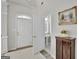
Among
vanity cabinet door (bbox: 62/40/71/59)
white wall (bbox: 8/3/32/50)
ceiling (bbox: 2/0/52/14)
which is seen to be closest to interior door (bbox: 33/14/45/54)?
ceiling (bbox: 2/0/52/14)

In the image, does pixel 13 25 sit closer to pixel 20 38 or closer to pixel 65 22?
pixel 20 38

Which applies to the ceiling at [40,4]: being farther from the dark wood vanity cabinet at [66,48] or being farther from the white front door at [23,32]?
the dark wood vanity cabinet at [66,48]

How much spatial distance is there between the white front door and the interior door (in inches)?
71.3

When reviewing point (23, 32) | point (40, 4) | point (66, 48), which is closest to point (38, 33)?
point (40, 4)

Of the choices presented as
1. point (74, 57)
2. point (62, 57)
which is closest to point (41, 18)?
point (62, 57)

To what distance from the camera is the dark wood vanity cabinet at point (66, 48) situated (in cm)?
349

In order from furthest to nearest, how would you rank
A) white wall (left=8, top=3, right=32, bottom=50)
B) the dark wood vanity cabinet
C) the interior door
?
white wall (left=8, top=3, right=32, bottom=50)
the interior door
the dark wood vanity cabinet

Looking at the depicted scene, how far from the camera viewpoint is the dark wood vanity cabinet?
11.5 ft

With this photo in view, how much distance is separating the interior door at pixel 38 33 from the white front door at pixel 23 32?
1810 millimetres

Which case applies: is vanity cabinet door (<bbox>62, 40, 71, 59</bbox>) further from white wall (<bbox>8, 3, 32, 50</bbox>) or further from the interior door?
white wall (<bbox>8, 3, 32, 50</bbox>)

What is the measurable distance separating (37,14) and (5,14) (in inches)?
68.4

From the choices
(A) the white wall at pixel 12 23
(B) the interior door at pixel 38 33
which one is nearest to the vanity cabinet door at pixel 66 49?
Result: (B) the interior door at pixel 38 33

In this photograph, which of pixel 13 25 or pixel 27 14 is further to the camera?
pixel 27 14

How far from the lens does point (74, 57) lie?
3500 millimetres
